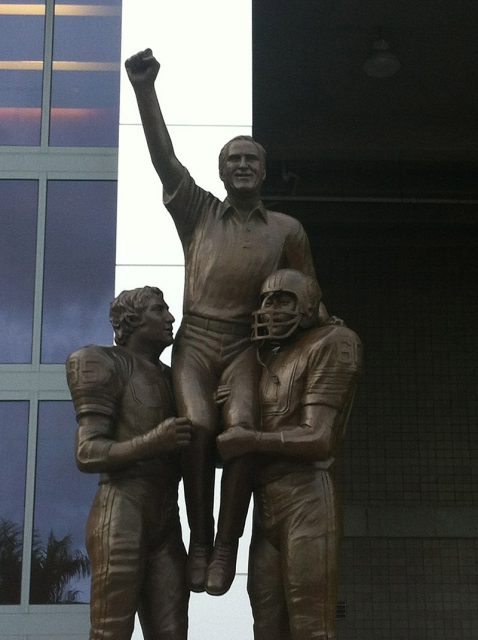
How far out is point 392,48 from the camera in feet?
38.8

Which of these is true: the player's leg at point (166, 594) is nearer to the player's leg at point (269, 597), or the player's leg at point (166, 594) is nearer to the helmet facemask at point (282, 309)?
the player's leg at point (269, 597)

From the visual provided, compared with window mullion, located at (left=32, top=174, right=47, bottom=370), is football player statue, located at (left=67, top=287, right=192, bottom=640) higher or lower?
lower

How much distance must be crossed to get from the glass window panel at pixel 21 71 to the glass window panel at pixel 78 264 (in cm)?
55

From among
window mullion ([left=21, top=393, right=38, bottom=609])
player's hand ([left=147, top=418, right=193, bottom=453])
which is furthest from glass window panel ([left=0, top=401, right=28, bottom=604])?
player's hand ([left=147, top=418, right=193, bottom=453])

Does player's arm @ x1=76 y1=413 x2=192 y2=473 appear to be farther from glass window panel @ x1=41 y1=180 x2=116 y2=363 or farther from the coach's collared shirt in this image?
glass window panel @ x1=41 y1=180 x2=116 y2=363

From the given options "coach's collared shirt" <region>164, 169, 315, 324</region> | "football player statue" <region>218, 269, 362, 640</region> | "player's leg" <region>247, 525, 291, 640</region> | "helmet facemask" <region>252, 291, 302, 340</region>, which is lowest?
"player's leg" <region>247, 525, 291, 640</region>

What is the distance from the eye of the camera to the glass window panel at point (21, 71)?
368 inches

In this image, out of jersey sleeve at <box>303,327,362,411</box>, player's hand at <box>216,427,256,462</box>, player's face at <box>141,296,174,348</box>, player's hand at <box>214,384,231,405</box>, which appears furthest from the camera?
player's face at <box>141,296,174,348</box>

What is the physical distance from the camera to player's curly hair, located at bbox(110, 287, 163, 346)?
5.41 m

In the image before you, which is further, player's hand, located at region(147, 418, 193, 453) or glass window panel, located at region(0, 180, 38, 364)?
glass window panel, located at region(0, 180, 38, 364)

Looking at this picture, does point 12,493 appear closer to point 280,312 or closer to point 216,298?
point 216,298

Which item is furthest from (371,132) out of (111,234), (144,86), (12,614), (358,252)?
(144,86)

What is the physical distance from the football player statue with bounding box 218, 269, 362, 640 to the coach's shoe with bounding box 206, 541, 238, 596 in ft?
0.50

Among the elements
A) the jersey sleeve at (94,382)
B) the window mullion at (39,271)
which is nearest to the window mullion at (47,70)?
the window mullion at (39,271)
